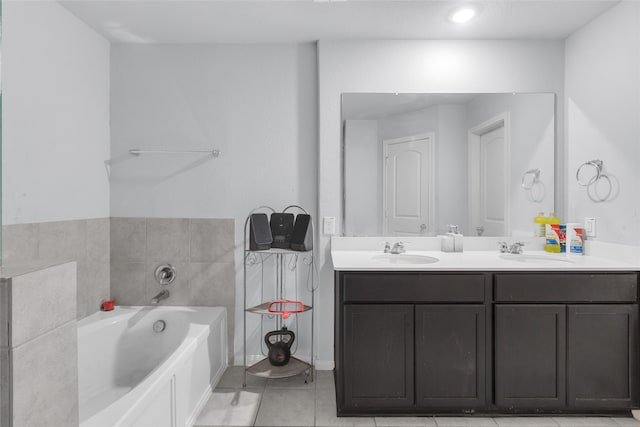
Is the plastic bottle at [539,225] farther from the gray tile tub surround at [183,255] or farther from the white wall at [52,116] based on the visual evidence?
the white wall at [52,116]

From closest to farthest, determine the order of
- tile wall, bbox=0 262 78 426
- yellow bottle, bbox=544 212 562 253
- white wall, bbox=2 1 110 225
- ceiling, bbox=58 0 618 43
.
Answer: tile wall, bbox=0 262 78 426, white wall, bbox=2 1 110 225, ceiling, bbox=58 0 618 43, yellow bottle, bbox=544 212 562 253

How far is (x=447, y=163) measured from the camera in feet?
8.85

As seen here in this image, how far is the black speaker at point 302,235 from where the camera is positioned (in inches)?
98.3

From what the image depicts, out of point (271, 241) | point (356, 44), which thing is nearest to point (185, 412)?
point (271, 241)

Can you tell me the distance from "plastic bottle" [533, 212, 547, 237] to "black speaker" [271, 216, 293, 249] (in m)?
1.69

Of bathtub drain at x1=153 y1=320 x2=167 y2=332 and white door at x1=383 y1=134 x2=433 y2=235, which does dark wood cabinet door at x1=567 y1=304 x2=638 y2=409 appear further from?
bathtub drain at x1=153 y1=320 x2=167 y2=332

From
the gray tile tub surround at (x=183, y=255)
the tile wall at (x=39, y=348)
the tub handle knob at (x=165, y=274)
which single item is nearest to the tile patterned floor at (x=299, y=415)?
the gray tile tub surround at (x=183, y=255)

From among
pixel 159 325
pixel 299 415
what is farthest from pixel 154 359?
pixel 299 415

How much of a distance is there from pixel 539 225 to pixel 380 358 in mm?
1515

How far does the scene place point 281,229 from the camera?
259 centimetres

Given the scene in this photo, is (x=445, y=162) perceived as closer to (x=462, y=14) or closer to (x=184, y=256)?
(x=462, y=14)

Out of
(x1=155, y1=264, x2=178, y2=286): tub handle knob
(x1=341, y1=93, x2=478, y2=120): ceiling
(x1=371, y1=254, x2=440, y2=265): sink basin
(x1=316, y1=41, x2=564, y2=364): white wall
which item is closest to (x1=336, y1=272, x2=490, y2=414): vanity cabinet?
(x1=371, y1=254, x2=440, y2=265): sink basin

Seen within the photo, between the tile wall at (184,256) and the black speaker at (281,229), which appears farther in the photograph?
the tile wall at (184,256)

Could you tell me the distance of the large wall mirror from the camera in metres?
2.69
